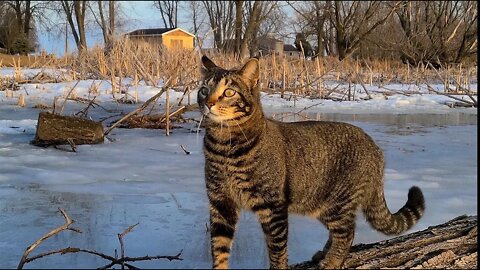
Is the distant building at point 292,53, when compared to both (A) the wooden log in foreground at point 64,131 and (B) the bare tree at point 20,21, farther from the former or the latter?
(B) the bare tree at point 20,21

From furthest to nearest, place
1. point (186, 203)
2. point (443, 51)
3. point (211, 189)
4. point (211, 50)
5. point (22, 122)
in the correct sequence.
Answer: point (443, 51) < point (211, 50) < point (22, 122) < point (186, 203) < point (211, 189)

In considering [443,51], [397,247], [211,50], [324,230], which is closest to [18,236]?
[324,230]

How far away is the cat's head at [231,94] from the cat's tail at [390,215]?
756 mm

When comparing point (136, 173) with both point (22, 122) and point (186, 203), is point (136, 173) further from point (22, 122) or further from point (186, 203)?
point (22, 122)

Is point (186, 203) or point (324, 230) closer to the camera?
point (324, 230)

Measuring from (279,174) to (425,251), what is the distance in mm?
702

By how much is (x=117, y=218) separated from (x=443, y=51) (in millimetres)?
22033

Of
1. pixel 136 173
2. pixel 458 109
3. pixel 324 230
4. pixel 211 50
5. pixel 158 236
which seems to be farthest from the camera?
pixel 211 50

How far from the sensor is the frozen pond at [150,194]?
102 inches

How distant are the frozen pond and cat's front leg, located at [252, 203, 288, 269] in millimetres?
152

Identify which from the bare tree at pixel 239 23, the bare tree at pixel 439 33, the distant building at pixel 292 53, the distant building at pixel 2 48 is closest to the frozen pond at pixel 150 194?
the distant building at pixel 292 53

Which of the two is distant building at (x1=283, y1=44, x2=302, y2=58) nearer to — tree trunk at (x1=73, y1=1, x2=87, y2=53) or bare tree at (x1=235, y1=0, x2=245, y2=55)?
bare tree at (x1=235, y1=0, x2=245, y2=55)

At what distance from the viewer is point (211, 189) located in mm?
2500

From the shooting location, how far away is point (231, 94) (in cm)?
250
